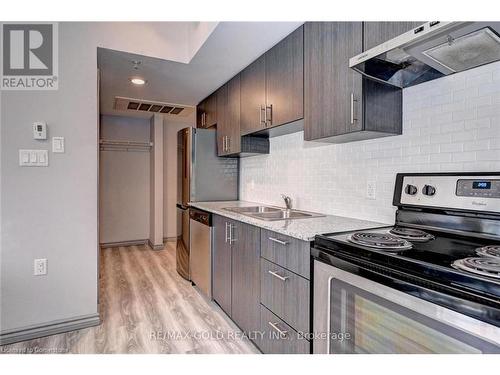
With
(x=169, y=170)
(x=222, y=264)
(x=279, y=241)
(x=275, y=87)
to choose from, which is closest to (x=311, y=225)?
(x=279, y=241)

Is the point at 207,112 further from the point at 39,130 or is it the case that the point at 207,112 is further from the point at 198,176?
the point at 39,130

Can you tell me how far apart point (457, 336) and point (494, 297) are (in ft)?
0.57

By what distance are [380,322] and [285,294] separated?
0.58 metres

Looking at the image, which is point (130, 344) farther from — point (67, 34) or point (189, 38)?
point (189, 38)

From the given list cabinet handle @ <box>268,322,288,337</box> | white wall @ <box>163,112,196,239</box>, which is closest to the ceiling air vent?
white wall @ <box>163,112,196,239</box>

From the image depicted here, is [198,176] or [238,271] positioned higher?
[198,176]

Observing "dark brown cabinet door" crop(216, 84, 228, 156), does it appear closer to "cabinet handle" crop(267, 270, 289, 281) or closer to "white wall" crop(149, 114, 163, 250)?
"cabinet handle" crop(267, 270, 289, 281)

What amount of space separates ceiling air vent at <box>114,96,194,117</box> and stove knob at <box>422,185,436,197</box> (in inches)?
133

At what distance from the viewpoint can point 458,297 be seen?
835mm

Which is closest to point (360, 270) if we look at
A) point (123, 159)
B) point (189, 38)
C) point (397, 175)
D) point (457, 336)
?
point (457, 336)

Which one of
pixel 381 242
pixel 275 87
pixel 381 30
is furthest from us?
pixel 275 87

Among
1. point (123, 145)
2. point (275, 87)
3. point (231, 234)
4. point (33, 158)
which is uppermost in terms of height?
point (275, 87)

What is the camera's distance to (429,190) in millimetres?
1492

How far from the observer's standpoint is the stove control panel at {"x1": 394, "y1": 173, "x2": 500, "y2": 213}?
4.18 ft
